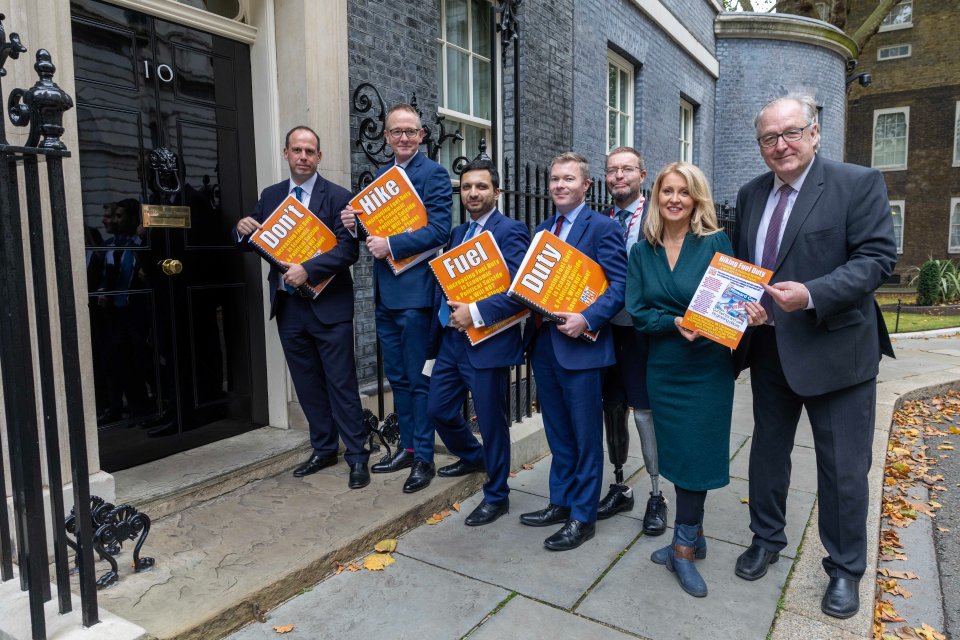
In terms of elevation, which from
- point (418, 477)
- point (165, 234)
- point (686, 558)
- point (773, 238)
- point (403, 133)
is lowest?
point (686, 558)

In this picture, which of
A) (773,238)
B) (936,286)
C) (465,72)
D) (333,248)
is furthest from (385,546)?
(936,286)

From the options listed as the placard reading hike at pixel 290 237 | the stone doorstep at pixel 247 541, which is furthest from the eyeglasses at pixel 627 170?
the stone doorstep at pixel 247 541

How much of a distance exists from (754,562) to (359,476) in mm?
2079

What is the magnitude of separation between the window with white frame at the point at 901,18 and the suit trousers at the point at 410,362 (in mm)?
26484

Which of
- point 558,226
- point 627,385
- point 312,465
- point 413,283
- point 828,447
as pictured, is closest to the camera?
point 828,447

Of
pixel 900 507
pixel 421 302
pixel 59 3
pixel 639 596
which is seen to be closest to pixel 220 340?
pixel 421 302

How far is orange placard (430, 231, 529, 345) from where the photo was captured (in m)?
3.37

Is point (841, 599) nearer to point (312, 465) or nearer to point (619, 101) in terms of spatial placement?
point (312, 465)

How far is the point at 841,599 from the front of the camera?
2.72 meters

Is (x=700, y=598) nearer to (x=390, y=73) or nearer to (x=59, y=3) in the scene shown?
(x=59, y=3)

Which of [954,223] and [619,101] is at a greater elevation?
[619,101]

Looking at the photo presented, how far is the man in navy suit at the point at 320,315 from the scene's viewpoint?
3676 mm

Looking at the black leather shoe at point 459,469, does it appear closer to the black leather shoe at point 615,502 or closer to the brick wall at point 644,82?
the black leather shoe at point 615,502

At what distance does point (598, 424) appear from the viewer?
10.8 feet
